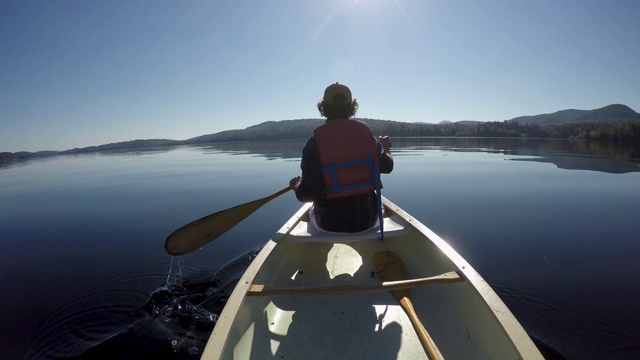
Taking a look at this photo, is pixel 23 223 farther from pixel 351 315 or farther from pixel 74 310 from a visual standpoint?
pixel 351 315

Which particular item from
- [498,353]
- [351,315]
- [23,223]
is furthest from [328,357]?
[23,223]

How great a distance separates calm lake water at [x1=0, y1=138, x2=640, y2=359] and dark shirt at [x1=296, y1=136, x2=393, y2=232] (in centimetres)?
189

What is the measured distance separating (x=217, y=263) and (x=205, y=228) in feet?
5.07

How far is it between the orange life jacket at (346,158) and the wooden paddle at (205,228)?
3.71 ft

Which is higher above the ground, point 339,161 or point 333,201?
point 339,161

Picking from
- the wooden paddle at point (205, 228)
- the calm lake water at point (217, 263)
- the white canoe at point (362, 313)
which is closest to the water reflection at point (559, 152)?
the calm lake water at point (217, 263)

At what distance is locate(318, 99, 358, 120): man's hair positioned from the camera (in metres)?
3.25

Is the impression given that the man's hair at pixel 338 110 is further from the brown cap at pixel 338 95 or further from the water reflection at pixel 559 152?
the water reflection at pixel 559 152

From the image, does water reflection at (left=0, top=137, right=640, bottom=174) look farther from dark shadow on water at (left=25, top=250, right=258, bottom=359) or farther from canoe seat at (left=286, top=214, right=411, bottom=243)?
dark shadow on water at (left=25, top=250, right=258, bottom=359)

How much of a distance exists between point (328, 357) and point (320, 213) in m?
1.47

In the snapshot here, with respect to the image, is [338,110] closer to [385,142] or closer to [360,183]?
[360,183]

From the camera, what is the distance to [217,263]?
17.5 ft

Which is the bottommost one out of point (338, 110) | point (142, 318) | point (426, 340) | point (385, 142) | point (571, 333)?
point (571, 333)

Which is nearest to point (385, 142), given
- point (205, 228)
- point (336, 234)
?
point (336, 234)
